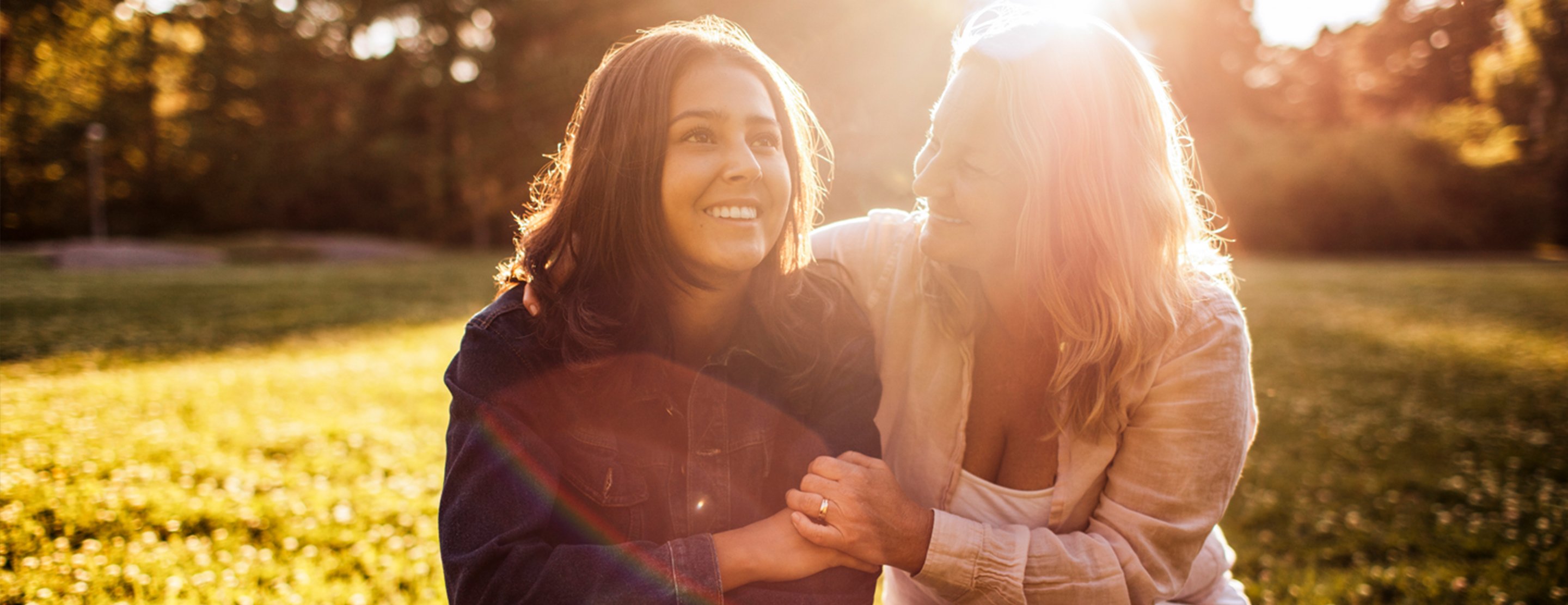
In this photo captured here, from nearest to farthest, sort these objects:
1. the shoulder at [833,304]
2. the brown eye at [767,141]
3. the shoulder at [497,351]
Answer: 1. the shoulder at [497,351]
2. the brown eye at [767,141]
3. the shoulder at [833,304]

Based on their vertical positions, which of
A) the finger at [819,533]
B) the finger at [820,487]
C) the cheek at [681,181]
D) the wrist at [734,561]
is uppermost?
the cheek at [681,181]

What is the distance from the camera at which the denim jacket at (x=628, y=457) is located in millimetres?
1865

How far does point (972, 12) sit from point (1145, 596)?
1804 mm

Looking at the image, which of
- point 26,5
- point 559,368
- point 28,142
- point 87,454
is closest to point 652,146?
point 559,368

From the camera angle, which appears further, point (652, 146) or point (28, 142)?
point (28, 142)

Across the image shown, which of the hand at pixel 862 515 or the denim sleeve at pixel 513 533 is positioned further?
the hand at pixel 862 515

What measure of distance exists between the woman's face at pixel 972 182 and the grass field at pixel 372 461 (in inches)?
106

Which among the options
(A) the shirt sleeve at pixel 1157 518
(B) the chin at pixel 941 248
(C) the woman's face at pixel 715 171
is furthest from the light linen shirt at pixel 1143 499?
(C) the woman's face at pixel 715 171

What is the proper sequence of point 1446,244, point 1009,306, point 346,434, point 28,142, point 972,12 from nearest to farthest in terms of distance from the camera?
point 1009,306 < point 972,12 < point 346,434 < point 28,142 < point 1446,244

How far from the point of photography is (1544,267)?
68.9 feet

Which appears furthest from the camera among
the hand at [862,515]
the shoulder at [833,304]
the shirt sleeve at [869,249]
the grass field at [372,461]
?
the grass field at [372,461]

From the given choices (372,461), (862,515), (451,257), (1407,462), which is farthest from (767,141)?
(451,257)

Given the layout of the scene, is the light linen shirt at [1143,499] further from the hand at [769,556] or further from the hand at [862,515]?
the hand at [769,556]

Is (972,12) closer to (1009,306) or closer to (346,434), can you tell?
(1009,306)
